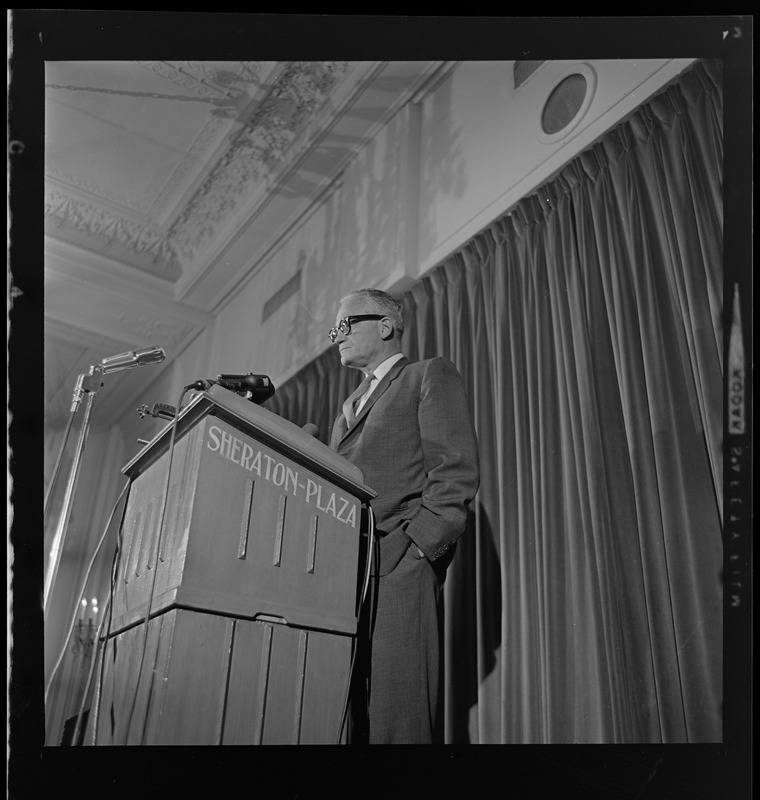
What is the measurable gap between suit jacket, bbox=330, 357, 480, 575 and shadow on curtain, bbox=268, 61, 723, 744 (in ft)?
1.42

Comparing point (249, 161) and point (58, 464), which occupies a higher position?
point (249, 161)

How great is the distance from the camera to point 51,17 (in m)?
2.16

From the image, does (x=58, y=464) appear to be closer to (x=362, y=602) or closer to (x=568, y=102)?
Result: (x=362, y=602)

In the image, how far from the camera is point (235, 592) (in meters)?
1.49

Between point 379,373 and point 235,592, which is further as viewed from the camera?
point 379,373

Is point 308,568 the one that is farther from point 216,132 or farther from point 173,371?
point 216,132

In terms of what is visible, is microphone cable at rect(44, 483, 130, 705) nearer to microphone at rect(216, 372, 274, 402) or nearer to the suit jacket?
microphone at rect(216, 372, 274, 402)

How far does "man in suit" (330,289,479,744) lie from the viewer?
1754 millimetres

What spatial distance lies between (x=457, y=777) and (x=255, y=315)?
1.33 metres

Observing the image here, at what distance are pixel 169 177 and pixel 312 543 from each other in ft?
4.40

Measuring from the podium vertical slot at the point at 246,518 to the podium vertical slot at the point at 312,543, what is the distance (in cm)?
13

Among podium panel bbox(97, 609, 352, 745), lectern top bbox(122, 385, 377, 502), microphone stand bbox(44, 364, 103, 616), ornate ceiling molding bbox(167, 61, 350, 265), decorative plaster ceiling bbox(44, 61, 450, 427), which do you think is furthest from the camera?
ornate ceiling molding bbox(167, 61, 350, 265)

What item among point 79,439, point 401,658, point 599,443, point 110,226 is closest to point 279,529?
point 401,658

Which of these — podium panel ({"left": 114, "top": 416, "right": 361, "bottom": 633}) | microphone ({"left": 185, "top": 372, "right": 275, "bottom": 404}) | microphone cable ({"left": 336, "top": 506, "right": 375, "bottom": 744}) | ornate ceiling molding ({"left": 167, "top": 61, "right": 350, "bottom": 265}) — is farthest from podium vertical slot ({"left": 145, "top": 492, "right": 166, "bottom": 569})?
ornate ceiling molding ({"left": 167, "top": 61, "right": 350, "bottom": 265})
